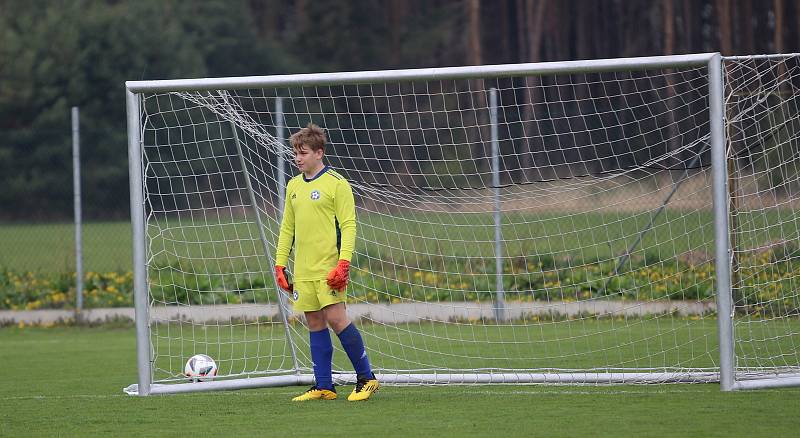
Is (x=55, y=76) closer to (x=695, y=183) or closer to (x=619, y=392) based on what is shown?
(x=695, y=183)

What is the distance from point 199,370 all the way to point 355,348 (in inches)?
59.0

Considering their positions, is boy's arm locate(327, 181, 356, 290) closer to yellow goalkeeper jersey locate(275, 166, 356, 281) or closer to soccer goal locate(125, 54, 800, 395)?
yellow goalkeeper jersey locate(275, 166, 356, 281)

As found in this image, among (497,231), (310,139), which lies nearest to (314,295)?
(310,139)

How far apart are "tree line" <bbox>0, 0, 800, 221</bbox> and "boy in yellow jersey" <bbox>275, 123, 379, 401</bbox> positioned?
20.9 metres

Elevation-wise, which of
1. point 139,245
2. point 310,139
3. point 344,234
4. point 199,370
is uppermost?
point 310,139

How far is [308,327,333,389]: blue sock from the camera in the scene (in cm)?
694

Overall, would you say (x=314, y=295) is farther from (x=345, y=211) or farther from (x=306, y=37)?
(x=306, y=37)

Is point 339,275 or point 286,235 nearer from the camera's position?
point 339,275

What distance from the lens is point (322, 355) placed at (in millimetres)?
6957

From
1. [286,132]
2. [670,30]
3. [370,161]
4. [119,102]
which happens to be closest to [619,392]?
[370,161]

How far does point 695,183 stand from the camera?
10977 millimetres

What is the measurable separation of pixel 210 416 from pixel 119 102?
2499cm

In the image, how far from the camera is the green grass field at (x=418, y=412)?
579 cm

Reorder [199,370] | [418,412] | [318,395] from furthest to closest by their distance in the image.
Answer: [199,370]
[318,395]
[418,412]
